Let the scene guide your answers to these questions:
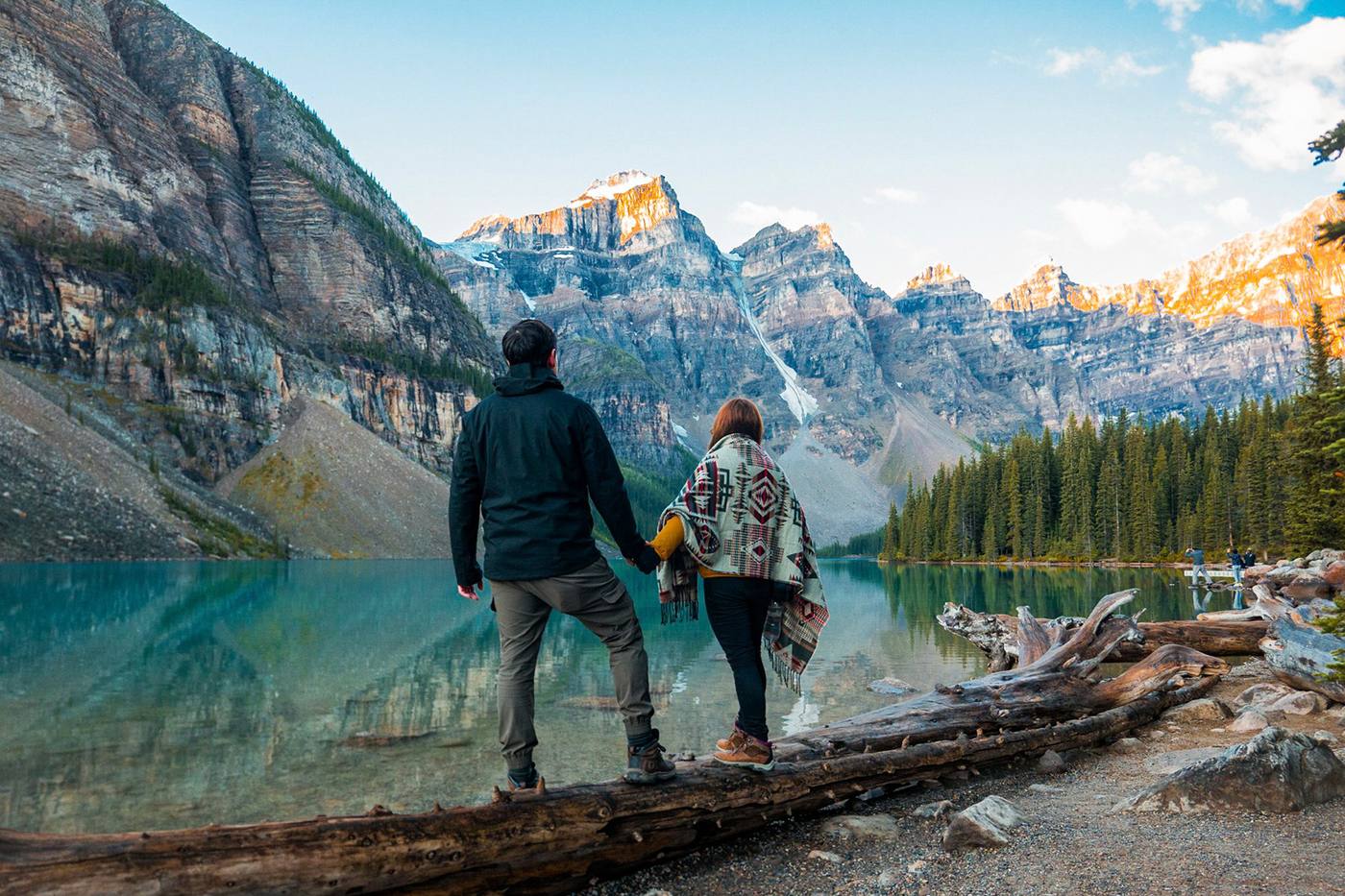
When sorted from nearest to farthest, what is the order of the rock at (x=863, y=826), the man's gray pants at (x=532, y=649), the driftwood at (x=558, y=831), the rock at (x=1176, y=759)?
the driftwood at (x=558, y=831)
the man's gray pants at (x=532, y=649)
the rock at (x=863, y=826)
the rock at (x=1176, y=759)

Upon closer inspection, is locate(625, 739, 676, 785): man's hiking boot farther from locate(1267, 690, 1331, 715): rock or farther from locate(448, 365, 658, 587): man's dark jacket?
locate(1267, 690, 1331, 715): rock

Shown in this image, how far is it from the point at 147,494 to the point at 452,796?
281 feet

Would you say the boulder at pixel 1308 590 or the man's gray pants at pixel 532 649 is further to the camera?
the boulder at pixel 1308 590

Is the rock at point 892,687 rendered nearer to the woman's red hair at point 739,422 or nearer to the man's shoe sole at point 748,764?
the man's shoe sole at point 748,764

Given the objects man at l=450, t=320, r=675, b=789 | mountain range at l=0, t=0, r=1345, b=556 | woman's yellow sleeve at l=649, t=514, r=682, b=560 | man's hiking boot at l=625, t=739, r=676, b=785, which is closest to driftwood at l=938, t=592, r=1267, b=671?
woman's yellow sleeve at l=649, t=514, r=682, b=560

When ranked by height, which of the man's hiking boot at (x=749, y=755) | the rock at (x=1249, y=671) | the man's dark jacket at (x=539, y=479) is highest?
the man's dark jacket at (x=539, y=479)

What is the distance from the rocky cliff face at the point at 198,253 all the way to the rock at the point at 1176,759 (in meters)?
117

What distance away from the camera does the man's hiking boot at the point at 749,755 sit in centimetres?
627

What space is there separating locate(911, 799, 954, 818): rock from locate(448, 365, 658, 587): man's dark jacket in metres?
3.54

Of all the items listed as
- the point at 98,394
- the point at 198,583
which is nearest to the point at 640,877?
the point at 198,583

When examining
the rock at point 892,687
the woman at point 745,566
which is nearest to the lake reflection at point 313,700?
the rock at point 892,687

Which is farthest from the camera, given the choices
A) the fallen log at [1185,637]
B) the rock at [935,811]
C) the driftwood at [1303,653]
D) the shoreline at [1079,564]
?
the shoreline at [1079,564]

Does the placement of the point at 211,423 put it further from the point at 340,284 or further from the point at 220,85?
the point at 220,85

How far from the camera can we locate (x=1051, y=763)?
8.84 m
